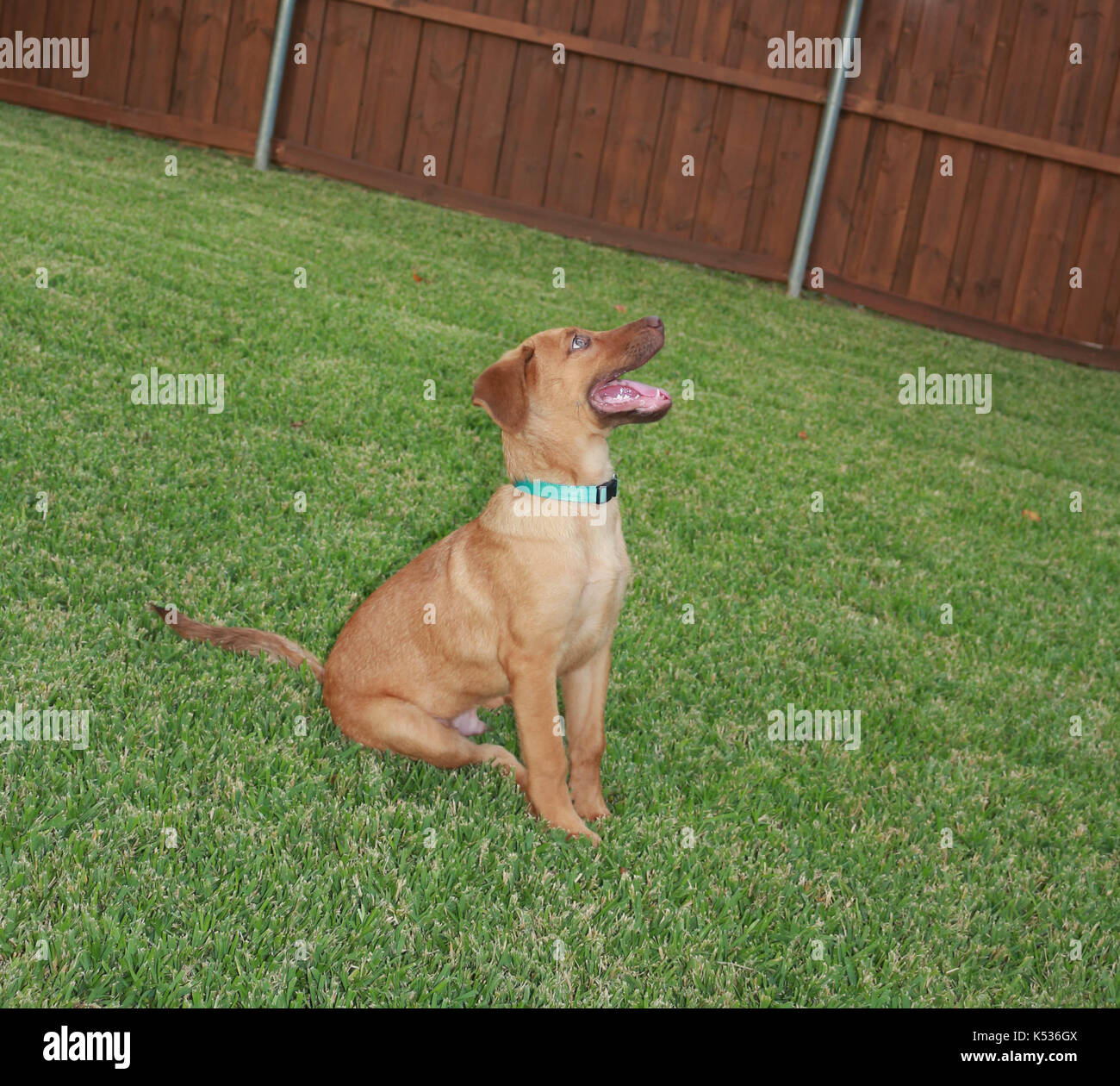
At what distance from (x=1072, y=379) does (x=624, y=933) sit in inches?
405

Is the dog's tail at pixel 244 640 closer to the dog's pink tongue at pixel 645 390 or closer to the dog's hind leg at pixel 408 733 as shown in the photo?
the dog's hind leg at pixel 408 733

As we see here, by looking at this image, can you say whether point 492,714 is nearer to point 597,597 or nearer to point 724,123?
point 597,597

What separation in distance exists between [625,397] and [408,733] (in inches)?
50.5

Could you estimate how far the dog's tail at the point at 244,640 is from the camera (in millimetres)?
3654

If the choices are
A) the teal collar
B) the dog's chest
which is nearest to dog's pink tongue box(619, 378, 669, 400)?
the teal collar

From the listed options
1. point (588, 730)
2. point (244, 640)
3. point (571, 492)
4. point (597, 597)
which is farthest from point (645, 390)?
point (244, 640)

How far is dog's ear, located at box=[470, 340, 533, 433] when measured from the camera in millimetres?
3361

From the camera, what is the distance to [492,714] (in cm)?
400

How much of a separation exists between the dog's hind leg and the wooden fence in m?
9.60

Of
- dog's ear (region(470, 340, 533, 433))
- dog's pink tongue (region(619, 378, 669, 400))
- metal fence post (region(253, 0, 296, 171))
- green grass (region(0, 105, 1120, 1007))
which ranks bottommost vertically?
green grass (region(0, 105, 1120, 1007))

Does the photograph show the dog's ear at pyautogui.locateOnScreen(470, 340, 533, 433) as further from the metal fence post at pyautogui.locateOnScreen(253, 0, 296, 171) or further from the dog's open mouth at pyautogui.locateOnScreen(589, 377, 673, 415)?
the metal fence post at pyautogui.locateOnScreen(253, 0, 296, 171)

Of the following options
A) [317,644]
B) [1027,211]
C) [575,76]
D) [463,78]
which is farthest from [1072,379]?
[317,644]

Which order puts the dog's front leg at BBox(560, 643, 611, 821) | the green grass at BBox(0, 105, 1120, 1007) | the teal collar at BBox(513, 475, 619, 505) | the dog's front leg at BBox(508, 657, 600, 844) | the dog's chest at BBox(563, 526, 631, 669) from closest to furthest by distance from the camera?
the green grass at BBox(0, 105, 1120, 1007), the dog's front leg at BBox(508, 657, 600, 844), the dog's chest at BBox(563, 526, 631, 669), the teal collar at BBox(513, 475, 619, 505), the dog's front leg at BBox(560, 643, 611, 821)

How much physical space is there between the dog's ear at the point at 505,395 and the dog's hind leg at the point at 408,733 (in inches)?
37.7
